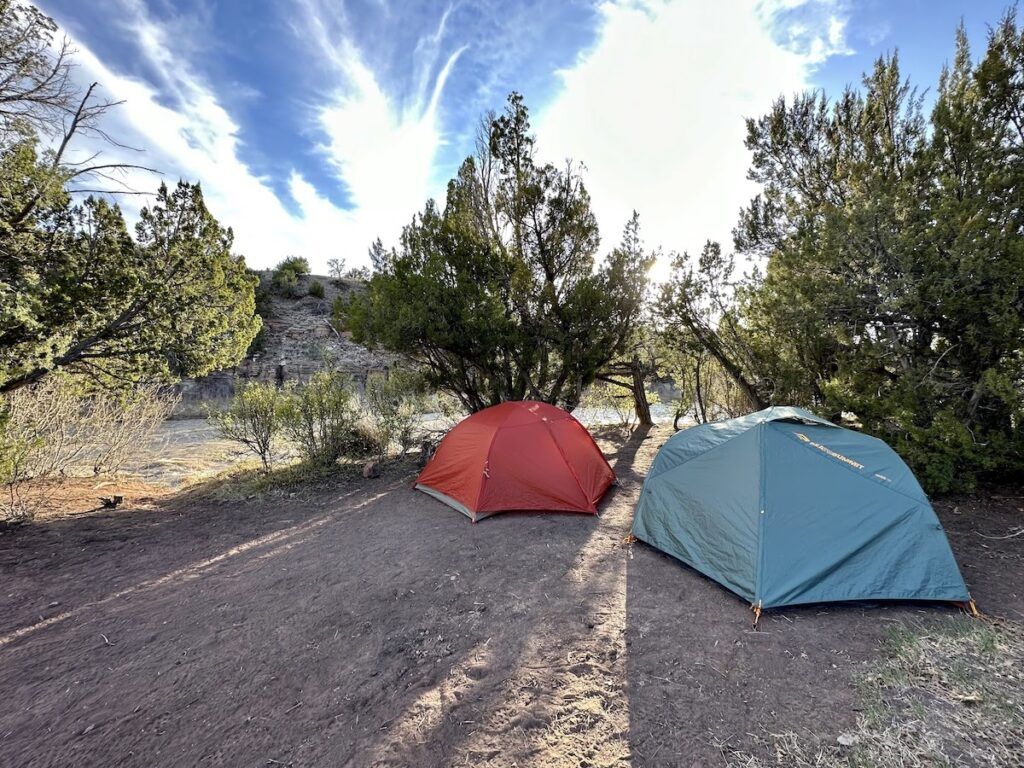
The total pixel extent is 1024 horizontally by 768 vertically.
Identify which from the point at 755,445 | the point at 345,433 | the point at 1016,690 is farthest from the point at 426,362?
the point at 1016,690

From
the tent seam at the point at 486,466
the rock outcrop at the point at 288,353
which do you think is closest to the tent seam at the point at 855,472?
the tent seam at the point at 486,466

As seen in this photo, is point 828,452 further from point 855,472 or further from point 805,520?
point 805,520

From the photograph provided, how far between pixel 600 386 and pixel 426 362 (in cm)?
618

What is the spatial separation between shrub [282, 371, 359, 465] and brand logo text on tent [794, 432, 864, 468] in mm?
7659

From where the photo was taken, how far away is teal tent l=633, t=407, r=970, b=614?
3.49 meters

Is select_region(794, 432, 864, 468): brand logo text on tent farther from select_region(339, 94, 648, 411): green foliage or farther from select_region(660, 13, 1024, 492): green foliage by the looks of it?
select_region(339, 94, 648, 411): green foliage

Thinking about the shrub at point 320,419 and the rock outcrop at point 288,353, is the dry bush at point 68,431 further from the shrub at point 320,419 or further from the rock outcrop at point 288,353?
the rock outcrop at point 288,353

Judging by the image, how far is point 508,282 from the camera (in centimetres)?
862

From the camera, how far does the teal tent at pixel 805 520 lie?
11.5 ft

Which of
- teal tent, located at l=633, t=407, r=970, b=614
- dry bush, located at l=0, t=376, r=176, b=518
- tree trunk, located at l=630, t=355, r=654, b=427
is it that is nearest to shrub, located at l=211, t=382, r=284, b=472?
dry bush, located at l=0, t=376, r=176, b=518

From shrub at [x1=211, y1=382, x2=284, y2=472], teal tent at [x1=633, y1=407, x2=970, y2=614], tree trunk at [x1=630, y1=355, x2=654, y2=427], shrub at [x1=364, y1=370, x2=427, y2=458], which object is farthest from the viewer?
tree trunk at [x1=630, y1=355, x2=654, y2=427]

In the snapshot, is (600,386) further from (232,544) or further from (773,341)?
(232,544)

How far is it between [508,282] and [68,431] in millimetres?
8726

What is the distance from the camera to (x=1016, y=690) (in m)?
2.53
